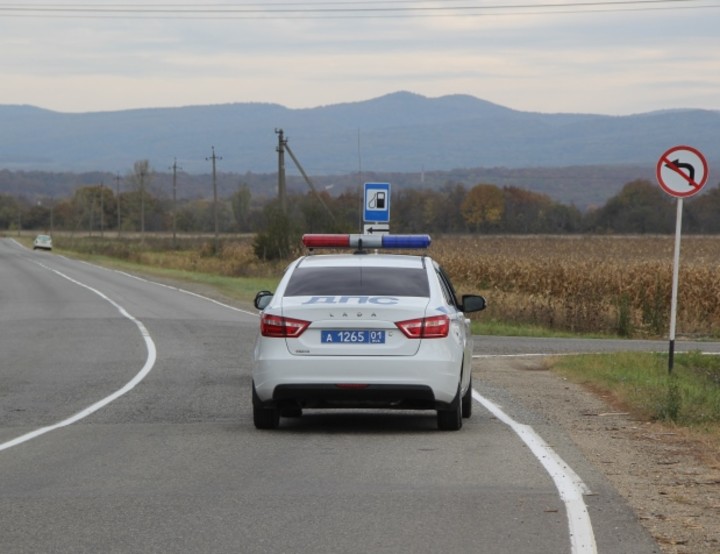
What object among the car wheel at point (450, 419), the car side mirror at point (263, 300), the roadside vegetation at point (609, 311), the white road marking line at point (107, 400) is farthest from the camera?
the roadside vegetation at point (609, 311)

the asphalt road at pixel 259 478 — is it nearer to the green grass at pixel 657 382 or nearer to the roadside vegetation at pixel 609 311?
the green grass at pixel 657 382

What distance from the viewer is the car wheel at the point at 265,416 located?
12531 mm

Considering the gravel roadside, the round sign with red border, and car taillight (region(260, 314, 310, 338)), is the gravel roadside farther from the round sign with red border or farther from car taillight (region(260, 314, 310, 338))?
the round sign with red border

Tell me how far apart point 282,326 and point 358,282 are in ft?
2.99

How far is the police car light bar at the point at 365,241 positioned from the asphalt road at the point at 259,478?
175 centimetres

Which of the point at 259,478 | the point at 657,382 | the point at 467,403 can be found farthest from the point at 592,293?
the point at 259,478

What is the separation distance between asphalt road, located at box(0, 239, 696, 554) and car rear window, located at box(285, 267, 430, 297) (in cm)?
128

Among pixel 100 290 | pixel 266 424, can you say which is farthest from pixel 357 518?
pixel 100 290

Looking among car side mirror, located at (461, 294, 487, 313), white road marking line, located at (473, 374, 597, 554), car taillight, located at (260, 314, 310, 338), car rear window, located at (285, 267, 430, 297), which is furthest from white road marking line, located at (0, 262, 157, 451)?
white road marking line, located at (473, 374, 597, 554)

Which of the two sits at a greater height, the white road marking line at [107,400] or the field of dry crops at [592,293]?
the white road marking line at [107,400]

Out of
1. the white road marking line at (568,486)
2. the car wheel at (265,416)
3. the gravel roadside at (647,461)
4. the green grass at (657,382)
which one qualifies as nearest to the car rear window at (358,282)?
the car wheel at (265,416)

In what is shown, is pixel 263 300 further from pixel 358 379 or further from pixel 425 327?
pixel 425 327

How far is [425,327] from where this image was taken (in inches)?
480

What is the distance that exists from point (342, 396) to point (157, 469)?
2.32 meters
